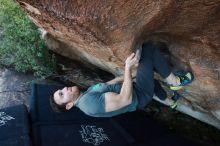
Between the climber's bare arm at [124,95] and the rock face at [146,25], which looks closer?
the rock face at [146,25]

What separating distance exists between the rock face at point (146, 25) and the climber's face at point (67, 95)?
1.65 ft

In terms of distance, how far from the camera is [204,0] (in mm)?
2480

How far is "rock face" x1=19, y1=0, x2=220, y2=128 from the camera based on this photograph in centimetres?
258

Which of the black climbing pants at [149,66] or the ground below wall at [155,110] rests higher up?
the black climbing pants at [149,66]

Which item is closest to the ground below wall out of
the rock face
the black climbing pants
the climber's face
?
the climber's face

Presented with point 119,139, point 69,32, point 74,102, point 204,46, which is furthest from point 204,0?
point 119,139

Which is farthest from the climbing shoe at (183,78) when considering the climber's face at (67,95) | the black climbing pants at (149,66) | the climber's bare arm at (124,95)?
the climber's face at (67,95)

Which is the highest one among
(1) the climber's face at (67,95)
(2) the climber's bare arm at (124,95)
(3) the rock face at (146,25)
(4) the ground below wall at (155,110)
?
(3) the rock face at (146,25)

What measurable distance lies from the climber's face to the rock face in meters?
0.50

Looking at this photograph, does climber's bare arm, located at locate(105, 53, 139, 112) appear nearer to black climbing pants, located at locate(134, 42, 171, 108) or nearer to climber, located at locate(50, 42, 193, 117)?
climber, located at locate(50, 42, 193, 117)

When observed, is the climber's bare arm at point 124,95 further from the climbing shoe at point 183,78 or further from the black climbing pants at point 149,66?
the climbing shoe at point 183,78

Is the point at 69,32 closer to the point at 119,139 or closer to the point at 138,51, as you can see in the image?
the point at 138,51

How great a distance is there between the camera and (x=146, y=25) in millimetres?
2902

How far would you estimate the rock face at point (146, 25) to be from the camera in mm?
2578
